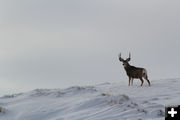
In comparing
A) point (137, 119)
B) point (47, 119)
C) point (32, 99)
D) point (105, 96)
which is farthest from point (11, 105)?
point (137, 119)

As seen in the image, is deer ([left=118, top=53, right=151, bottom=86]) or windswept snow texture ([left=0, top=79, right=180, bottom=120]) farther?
deer ([left=118, top=53, right=151, bottom=86])

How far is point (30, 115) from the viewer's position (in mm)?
15289

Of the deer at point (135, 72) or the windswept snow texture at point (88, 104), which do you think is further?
the deer at point (135, 72)

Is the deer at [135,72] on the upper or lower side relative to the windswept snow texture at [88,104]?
upper

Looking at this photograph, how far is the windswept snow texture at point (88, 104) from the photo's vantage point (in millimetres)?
14641

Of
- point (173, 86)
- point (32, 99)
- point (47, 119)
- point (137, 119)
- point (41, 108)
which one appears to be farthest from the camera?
point (173, 86)

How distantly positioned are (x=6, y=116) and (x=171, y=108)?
9086 mm

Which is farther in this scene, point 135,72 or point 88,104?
point 135,72

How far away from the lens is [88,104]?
15.9 m

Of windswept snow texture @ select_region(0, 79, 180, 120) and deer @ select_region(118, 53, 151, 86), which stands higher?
deer @ select_region(118, 53, 151, 86)

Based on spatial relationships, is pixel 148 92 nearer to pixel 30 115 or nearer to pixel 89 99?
pixel 89 99

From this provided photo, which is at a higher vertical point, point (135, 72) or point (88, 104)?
point (135, 72)

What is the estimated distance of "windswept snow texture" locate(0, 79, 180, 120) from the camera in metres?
14.6

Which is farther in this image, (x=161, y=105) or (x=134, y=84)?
(x=134, y=84)
